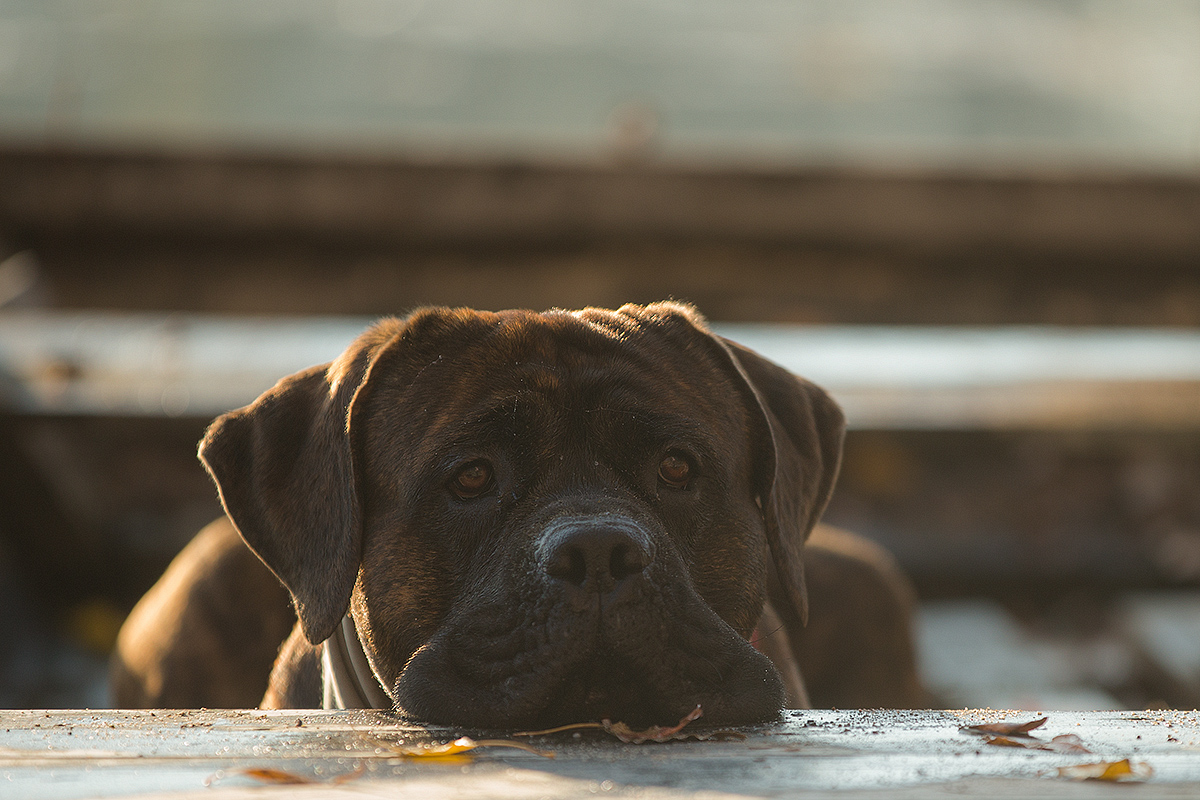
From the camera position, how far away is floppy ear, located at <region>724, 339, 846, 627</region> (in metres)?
2.66

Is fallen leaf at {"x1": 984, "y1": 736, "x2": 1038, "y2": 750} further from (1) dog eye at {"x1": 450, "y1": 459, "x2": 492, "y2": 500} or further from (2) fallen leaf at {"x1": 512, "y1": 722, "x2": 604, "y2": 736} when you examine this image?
(1) dog eye at {"x1": 450, "y1": 459, "x2": 492, "y2": 500}

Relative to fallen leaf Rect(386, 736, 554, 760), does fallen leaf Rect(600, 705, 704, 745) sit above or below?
below

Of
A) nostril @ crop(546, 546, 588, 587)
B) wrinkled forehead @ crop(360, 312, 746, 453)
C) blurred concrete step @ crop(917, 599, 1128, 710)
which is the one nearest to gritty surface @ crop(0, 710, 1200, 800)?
nostril @ crop(546, 546, 588, 587)

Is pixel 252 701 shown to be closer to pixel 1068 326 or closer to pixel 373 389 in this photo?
pixel 373 389

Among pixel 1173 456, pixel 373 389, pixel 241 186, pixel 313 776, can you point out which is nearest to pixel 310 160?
pixel 241 186

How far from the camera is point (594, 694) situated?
208cm

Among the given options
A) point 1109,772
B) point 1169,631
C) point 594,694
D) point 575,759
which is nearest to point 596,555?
point 594,694

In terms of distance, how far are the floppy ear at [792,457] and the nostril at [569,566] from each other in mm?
714

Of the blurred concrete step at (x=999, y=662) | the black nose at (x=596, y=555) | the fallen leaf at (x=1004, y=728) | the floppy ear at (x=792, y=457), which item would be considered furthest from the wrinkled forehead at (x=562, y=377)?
the blurred concrete step at (x=999, y=662)

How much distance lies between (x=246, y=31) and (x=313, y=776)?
7438 mm

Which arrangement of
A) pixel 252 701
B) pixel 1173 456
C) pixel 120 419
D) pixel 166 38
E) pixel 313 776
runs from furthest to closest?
pixel 166 38
pixel 1173 456
pixel 120 419
pixel 252 701
pixel 313 776

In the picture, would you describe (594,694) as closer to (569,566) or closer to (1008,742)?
(569,566)

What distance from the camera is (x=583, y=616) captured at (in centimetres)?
205

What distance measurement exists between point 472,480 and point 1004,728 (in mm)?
1131
